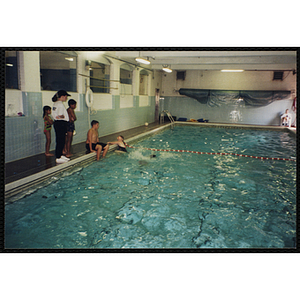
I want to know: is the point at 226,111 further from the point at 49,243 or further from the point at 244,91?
the point at 49,243

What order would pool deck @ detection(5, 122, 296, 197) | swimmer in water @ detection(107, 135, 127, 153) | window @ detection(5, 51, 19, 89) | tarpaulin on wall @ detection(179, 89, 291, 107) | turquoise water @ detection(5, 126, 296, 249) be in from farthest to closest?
1. tarpaulin on wall @ detection(179, 89, 291, 107)
2. swimmer in water @ detection(107, 135, 127, 153)
3. window @ detection(5, 51, 19, 89)
4. pool deck @ detection(5, 122, 296, 197)
5. turquoise water @ detection(5, 126, 296, 249)

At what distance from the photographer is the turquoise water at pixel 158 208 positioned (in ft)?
11.6

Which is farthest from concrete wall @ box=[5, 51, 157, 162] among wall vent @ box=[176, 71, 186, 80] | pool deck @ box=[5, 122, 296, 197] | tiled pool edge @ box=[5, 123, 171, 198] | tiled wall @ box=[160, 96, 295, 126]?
wall vent @ box=[176, 71, 186, 80]

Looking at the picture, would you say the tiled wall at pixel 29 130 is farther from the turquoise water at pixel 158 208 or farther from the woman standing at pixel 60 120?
the turquoise water at pixel 158 208

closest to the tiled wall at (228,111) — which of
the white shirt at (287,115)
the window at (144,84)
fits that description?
the white shirt at (287,115)

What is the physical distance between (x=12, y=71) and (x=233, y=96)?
1520 cm

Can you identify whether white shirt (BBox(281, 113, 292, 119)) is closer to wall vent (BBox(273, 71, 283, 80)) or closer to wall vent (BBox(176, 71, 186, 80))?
wall vent (BBox(273, 71, 283, 80))

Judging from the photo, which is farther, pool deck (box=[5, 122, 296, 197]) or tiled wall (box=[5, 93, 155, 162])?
tiled wall (box=[5, 93, 155, 162])

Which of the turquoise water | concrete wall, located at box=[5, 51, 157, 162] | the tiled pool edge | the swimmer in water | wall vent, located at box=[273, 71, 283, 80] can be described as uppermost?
wall vent, located at box=[273, 71, 283, 80]

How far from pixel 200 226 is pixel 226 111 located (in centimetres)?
1602

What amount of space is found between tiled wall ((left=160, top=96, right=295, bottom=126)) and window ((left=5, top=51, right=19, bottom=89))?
13.9m

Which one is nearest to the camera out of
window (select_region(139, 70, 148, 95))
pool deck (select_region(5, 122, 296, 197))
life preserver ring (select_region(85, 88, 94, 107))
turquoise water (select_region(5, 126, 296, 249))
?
turquoise water (select_region(5, 126, 296, 249))

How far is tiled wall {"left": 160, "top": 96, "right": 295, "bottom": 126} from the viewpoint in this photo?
17.8 meters

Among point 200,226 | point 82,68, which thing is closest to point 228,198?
point 200,226
